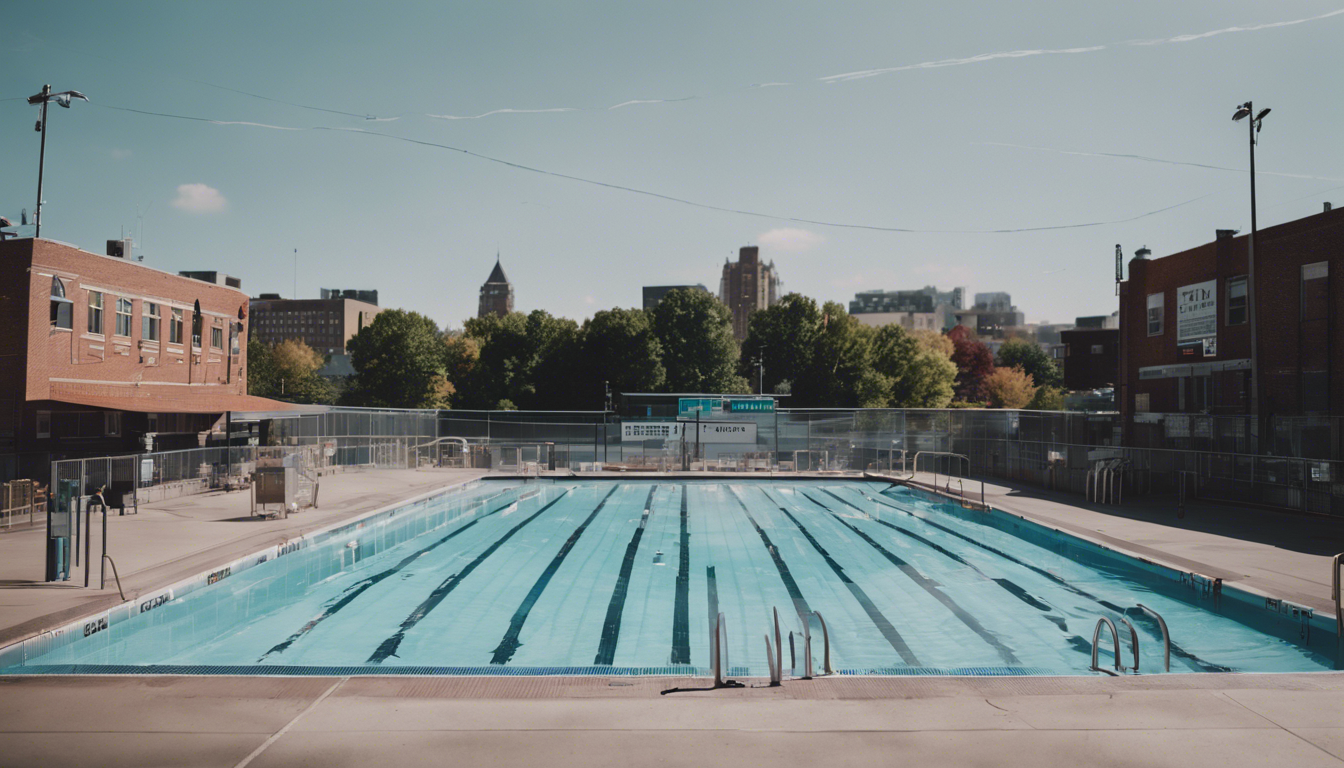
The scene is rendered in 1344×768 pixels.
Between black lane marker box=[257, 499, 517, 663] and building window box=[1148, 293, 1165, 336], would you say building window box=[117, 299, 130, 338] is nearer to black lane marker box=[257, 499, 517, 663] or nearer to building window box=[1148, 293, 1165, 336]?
black lane marker box=[257, 499, 517, 663]

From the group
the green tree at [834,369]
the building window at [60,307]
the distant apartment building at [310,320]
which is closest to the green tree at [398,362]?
the green tree at [834,369]

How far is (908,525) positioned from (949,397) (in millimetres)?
65802

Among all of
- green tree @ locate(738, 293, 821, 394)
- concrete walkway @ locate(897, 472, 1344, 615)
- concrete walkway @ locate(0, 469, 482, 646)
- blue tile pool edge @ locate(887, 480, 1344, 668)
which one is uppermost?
green tree @ locate(738, 293, 821, 394)

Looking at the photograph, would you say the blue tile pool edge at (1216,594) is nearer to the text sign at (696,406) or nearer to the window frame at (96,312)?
the text sign at (696,406)

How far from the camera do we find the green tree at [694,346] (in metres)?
65.8

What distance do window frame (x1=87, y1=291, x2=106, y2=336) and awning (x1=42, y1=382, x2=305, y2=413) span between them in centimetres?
168

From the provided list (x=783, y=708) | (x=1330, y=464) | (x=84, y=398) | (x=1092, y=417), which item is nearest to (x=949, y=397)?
(x=1092, y=417)

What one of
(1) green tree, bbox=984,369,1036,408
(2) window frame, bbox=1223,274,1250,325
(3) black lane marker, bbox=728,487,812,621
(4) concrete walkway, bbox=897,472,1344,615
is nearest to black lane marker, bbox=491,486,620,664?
(3) black lane marker, bbox=728,487,812,621

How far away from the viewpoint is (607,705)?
616cm

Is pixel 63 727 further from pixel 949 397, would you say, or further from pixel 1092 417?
pixel 949 397

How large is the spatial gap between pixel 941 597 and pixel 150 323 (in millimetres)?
26621

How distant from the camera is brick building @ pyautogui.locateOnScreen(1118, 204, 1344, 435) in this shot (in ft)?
68.3

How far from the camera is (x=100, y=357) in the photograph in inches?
930

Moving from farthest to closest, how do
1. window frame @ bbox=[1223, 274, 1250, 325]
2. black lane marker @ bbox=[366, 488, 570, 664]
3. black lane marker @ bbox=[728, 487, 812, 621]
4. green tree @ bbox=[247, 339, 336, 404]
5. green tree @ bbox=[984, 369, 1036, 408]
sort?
green tree @ bbox=[984, 369, 1036, 408] → green tree @ bbox=[247, 339, 336, 404] → window frame @ bbox=[1223, 274, 1250, 325] → black lane marker @ bbox=[728, 487, 812, 621] → black lane marker @ bbox=[366, 488, 570, 664]
